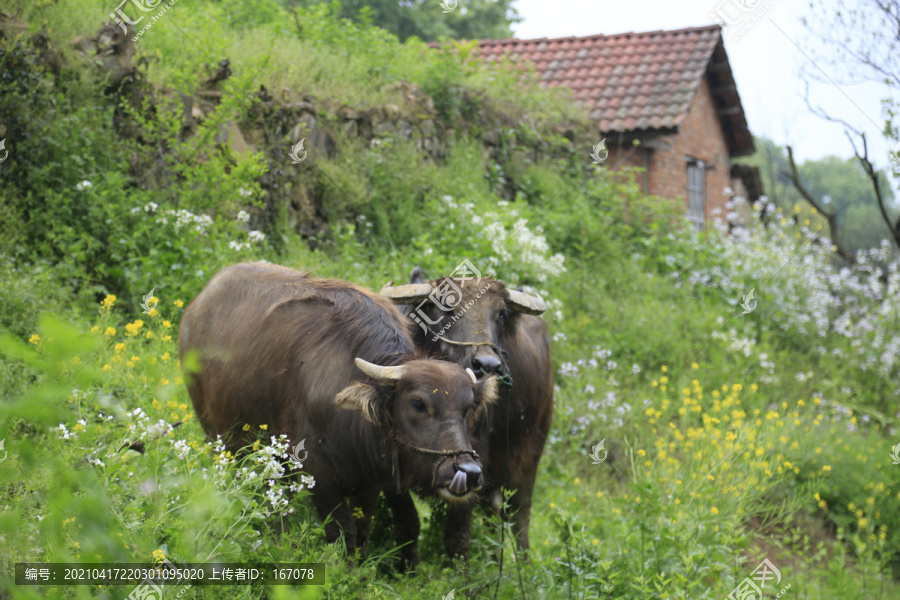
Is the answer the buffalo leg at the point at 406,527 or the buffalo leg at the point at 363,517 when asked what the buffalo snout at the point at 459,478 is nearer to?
the buffalo leg at the point at 363,517

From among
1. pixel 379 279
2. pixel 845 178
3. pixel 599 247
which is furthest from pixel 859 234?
pixel 379 279

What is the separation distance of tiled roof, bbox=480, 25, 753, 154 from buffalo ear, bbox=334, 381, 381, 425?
36.0 feet

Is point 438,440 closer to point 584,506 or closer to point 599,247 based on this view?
point 584,506

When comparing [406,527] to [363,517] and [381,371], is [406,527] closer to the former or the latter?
[363,517]

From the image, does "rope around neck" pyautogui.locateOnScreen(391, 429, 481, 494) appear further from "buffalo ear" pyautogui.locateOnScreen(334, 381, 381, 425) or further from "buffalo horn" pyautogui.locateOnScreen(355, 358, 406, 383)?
"buffalo horn" pyautogui.locateOnScreen(355, 358, 406, 383)

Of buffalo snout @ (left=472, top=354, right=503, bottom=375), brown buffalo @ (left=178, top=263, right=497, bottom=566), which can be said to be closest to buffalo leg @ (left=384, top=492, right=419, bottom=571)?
brown buffalo @ (left=178, top=263, right=497, bottom=566)

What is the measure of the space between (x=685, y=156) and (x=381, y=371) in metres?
13.4

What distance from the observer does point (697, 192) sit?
15969mm

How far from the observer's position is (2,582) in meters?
1.36

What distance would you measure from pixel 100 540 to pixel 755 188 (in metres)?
21.4

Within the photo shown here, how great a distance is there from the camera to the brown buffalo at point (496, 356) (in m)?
4.39

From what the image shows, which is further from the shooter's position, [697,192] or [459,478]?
[697,192]

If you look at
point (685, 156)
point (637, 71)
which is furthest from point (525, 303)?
point (637, 71)

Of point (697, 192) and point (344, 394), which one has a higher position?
point (697, 192)
